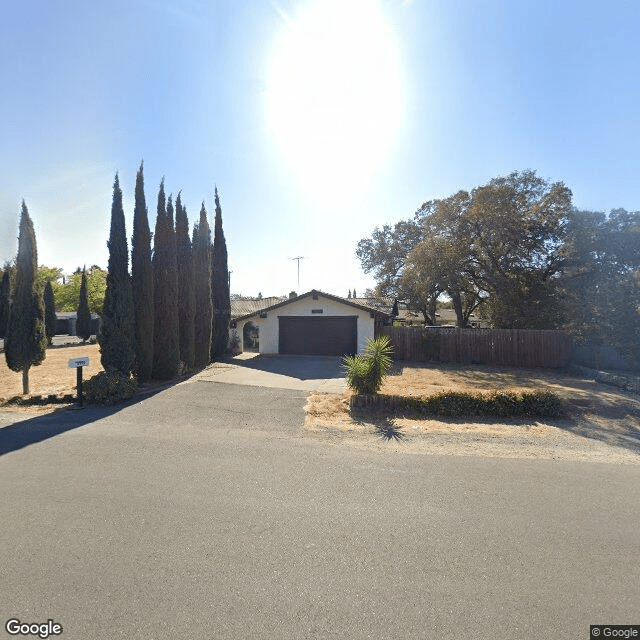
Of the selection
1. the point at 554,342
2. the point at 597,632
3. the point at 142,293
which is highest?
the point at 142,293

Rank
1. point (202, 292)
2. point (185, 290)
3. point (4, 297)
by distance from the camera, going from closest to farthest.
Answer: point (185, 290)
point (202, 292)
point (4, 297)

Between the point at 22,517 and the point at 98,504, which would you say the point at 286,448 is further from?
the point at 22,517

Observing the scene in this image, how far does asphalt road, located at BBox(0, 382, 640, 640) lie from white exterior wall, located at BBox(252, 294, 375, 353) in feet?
46.5

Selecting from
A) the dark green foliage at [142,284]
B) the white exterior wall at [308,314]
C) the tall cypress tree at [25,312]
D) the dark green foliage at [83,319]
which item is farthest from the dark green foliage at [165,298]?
the dark green foliage at [83,319]

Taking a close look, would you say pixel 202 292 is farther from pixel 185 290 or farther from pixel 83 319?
pixel 83 319

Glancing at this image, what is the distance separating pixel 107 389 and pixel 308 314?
40.3 ft

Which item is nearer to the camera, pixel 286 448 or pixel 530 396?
pixel 286 448

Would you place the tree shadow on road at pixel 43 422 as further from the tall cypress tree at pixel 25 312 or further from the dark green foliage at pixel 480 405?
the dark green foliage at pixel 480 405

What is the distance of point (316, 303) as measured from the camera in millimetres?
20578

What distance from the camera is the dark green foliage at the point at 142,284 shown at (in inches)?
478

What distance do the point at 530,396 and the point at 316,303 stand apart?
43.4ft

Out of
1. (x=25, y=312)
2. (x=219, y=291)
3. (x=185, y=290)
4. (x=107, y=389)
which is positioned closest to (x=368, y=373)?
(x=107, y=389)

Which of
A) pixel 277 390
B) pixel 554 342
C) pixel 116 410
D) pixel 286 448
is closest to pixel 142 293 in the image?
pixel 116 410

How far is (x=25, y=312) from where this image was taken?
10.9m
